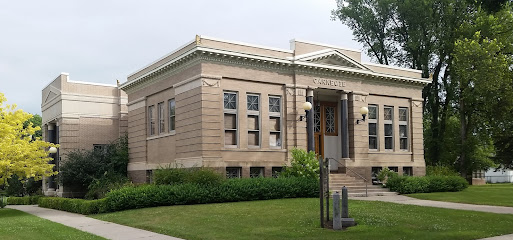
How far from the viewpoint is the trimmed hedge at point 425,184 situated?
94.4ft

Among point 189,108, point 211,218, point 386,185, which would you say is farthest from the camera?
point 386,185

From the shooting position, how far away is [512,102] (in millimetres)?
38531

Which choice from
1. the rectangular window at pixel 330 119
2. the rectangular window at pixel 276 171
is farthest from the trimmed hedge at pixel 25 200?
the rectangular window at pixel 330 119

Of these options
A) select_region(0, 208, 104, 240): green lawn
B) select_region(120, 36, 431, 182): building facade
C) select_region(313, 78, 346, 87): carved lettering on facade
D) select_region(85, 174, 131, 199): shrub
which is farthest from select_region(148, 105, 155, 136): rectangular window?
select_region(0, 208, 104, 240): green lawn

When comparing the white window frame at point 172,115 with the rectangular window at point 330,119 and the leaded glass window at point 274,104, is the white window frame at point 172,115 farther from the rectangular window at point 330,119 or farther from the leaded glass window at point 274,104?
the rectangular window at point 330,119

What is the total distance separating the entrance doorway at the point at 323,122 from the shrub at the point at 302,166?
418cm

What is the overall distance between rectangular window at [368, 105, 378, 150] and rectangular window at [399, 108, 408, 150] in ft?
7.98

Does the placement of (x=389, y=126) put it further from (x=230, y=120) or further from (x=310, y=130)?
(x=230, y=120)

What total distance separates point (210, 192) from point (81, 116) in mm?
18366

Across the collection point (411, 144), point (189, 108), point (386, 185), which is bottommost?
point (386, 185)

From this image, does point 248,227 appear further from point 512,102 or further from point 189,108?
point 512,102

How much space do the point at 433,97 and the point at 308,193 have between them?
25136 mm

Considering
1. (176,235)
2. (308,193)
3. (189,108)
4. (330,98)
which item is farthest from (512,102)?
(176,235)

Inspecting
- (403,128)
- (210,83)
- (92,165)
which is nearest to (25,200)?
(92,165)
